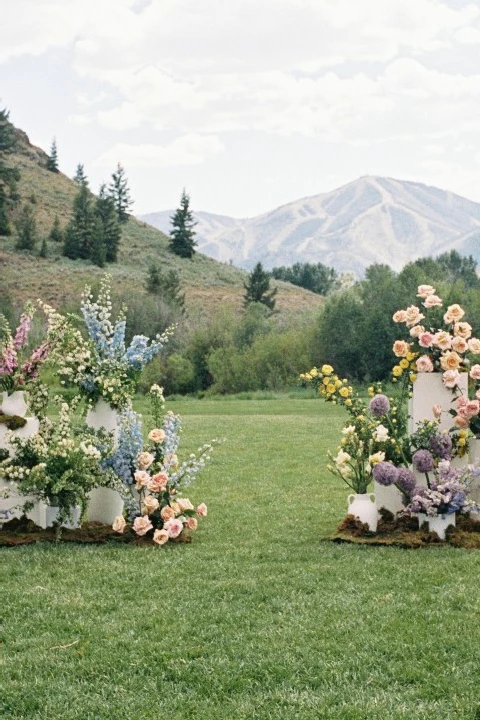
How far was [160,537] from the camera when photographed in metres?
7.95

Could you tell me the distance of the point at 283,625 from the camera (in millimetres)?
5684

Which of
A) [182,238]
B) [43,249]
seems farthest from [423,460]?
[182,238]

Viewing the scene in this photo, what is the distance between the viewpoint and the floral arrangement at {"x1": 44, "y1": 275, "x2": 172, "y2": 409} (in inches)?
336

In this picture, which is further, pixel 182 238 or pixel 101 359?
pixel 182 238

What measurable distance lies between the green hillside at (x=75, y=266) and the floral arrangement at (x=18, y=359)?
44.3 meters

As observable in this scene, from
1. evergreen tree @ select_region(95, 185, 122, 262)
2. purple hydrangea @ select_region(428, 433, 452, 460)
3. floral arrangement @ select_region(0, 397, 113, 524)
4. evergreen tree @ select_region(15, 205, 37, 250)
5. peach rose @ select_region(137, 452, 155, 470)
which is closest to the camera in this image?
floral arrangement @ select_region(0, 397, 113, 524)

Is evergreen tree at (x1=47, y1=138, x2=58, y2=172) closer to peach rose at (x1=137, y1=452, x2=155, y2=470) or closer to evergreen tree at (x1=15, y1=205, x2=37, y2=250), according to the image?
evergreen tree at (x1=15, y1=205, x2=37, y2=250)

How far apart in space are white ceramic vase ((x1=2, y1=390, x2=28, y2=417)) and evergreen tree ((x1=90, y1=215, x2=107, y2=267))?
61461 millimetres

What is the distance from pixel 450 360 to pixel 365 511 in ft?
5.36

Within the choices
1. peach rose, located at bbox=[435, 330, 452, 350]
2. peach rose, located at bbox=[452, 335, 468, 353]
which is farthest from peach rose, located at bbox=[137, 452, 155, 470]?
peach rose, located at bbox=[452, 335, 468, 353]

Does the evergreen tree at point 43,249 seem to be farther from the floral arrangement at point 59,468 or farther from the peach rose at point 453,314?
the peach rose at point 453,314

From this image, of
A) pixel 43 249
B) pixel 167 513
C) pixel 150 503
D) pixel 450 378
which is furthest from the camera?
pixel 43 249

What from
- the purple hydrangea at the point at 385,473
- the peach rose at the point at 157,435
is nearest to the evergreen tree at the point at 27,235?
the peach rose at the point at 157,435

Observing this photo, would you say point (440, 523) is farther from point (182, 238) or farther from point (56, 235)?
point (182, 238)
